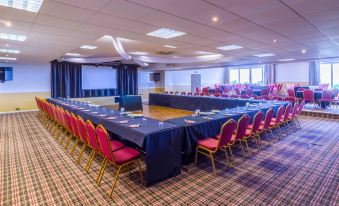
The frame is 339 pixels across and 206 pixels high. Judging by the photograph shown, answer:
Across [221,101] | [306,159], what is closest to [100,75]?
[221,101]

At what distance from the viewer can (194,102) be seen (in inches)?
412

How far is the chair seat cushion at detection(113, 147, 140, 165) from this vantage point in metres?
2.99

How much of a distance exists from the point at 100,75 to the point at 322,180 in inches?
561

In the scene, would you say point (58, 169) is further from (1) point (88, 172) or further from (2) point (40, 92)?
(2) point (40, 92)

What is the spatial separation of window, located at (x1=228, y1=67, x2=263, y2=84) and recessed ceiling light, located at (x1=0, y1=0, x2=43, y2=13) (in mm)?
18131

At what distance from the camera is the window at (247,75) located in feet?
61.4

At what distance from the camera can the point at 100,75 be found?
14992 mm

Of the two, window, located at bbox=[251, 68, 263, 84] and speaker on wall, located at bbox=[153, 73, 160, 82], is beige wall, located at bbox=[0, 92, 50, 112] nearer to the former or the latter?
speaker on wall, located at bbox=[153, 73, 160, 82]

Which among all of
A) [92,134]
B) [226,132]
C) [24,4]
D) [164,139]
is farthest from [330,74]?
[24,4]

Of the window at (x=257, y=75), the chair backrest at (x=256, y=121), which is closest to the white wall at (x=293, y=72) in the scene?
the window at (x=257, y=75)

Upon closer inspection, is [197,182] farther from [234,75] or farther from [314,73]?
[234,75]

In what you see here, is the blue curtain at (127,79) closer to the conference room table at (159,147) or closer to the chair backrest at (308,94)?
the chair backrest at (308,94)

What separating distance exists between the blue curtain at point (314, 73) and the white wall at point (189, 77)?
7.92 metres

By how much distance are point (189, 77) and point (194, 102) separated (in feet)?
33.1
